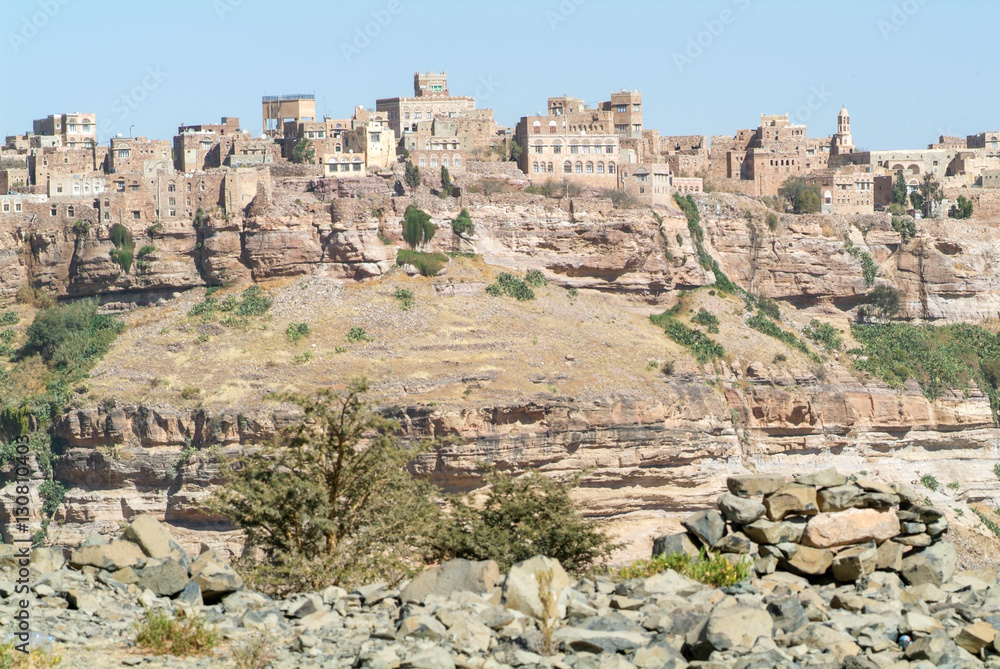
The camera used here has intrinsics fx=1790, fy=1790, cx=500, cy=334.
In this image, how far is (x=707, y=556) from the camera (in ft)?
68.4

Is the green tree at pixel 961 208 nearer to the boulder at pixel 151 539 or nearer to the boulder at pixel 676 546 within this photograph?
the boulder at pixel 676 546

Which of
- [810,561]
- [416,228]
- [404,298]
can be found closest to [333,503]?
[810,561]

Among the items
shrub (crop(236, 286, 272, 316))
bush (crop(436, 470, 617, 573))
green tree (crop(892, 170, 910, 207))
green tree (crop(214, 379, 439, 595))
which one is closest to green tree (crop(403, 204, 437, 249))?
shrub (crop(236, 286, 272, 316))

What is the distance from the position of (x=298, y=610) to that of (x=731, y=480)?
6064mm

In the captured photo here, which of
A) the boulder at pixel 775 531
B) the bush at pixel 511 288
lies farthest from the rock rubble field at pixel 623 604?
the bush at pixel 511 288

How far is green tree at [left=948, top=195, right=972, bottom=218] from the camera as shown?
9412 centimetres

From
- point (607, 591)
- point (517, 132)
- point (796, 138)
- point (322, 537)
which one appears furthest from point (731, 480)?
point (796, 138)

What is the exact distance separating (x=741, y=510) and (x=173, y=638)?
7080mm

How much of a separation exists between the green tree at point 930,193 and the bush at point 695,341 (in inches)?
896

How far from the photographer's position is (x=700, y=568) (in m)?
20.1

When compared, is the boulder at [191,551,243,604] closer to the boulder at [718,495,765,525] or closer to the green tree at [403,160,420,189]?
the boulder at [718,495,765,525]

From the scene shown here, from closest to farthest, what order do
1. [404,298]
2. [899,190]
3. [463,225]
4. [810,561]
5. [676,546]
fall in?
1. [810,561]
2. [676,546]
3. [404,298]
4. [463,225]
5. [899,190]

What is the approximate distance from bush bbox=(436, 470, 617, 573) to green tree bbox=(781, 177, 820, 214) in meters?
67.1

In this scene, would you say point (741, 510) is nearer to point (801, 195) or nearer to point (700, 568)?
point (700, 568)
